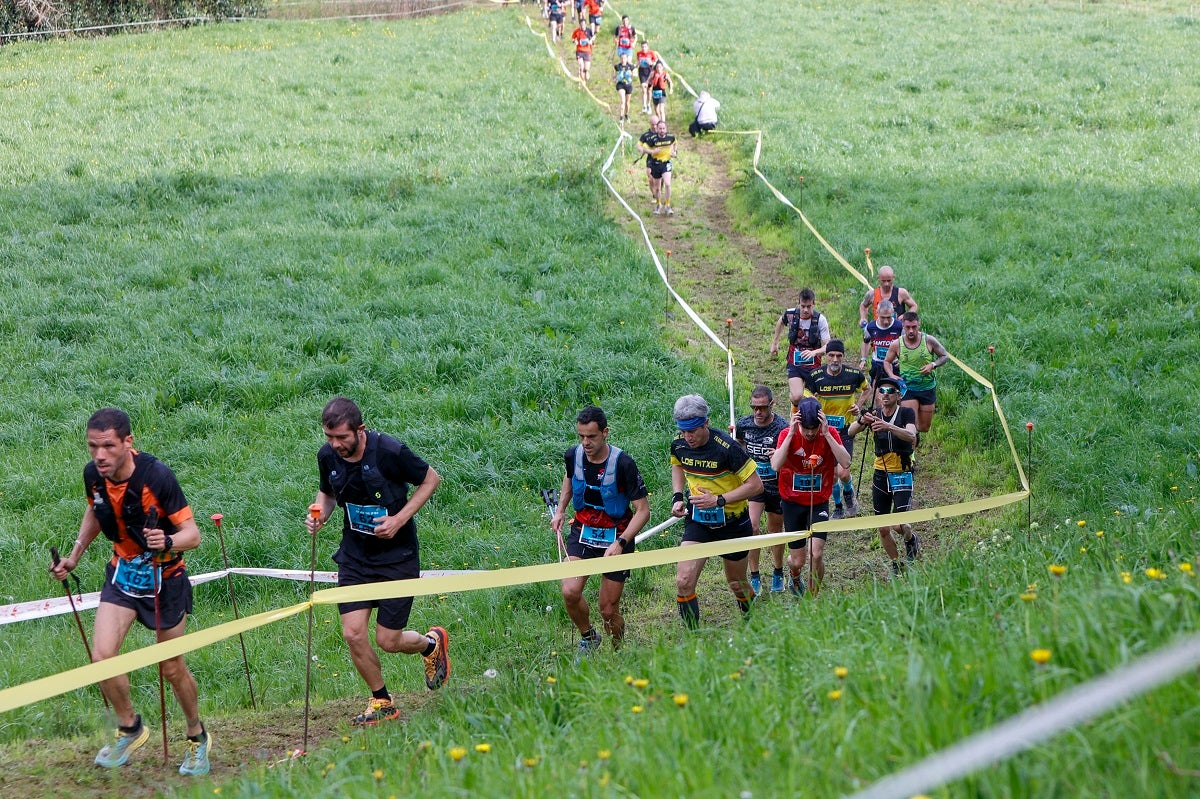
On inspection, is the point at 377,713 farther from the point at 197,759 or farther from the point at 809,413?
the point at 809,413

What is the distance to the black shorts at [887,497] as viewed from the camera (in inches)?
357

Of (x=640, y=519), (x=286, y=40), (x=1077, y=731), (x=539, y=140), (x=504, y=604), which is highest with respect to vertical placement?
(x=286, y=40)

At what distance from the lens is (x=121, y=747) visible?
20.9ft

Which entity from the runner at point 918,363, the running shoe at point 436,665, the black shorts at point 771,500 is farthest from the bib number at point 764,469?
the running shoe at point 436,665

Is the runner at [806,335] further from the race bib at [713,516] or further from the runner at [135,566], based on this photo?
the runner at [135,566]

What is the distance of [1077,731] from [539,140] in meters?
21.1

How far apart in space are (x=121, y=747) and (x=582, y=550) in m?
3.16

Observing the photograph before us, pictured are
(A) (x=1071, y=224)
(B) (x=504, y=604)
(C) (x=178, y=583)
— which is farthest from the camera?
(A) (x=1071, y=224)

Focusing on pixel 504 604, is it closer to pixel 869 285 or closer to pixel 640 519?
pixel 640 519

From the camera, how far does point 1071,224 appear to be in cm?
1667

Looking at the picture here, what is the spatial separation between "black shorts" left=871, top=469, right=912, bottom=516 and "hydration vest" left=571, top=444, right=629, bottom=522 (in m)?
2.69

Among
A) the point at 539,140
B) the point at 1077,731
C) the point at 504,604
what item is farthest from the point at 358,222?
the point at 1077,731

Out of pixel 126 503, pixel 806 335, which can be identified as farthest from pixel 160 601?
pixel 806 335

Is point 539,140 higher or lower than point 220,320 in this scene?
higher
